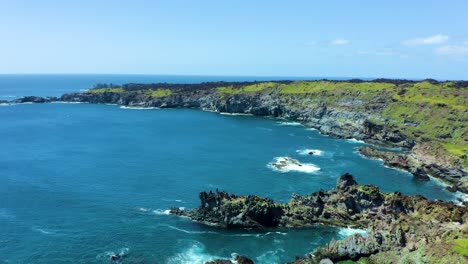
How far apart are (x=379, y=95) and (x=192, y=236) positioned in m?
145

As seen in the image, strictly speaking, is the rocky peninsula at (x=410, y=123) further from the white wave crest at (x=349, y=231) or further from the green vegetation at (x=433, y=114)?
the white wave crest at (x=349, y=231)

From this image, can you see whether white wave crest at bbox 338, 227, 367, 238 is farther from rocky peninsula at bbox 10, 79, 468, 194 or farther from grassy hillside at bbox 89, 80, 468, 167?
grassy hillside at bbox 89, 80, 468, 167

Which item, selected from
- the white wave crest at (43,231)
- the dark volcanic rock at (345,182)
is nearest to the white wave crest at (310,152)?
the dark volcanic rock at (345,182)

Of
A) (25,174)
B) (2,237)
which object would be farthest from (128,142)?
(2,237)

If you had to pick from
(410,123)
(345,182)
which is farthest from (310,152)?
(410,123)

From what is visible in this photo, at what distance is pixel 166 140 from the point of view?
146 metres

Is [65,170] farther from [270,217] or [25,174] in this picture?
[270,217]

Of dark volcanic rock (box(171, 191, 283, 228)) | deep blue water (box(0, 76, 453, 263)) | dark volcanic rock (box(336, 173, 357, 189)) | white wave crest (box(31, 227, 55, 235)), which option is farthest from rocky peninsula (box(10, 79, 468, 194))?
white wave crest (box(31, 227, 55, 235))

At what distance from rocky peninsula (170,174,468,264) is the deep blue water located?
3.14m

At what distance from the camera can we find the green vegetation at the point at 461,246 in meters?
50.7

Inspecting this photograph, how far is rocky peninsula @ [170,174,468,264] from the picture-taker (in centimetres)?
5895

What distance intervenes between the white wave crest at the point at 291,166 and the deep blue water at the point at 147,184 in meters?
2.87

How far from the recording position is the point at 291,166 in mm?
110312

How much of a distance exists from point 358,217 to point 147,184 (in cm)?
4676
